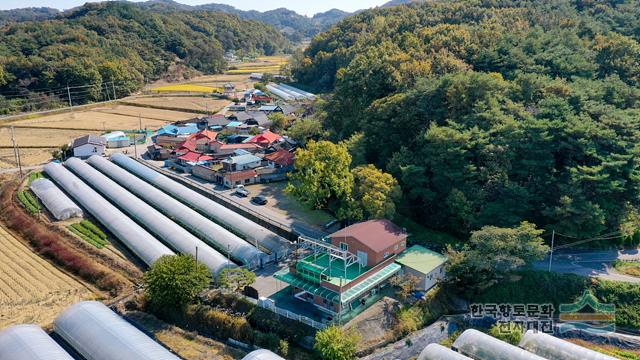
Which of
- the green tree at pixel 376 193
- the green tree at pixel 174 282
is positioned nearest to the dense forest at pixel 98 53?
the green tree at pixel 174 282

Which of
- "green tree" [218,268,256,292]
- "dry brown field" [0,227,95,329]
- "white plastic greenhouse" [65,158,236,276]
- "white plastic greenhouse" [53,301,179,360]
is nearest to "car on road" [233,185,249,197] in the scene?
"white plastic greenhouse" [65,158,236,276]

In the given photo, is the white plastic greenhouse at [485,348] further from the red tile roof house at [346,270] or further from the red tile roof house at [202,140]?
the red tile roof house at [202,140]

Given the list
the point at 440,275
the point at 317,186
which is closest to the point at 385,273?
the point at 440,275

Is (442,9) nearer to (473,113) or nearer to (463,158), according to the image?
(473,113)

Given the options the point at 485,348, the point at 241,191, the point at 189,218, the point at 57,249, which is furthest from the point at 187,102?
the point at 485,348

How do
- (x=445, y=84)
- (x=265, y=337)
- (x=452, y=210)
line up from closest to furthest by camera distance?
1. (x=265, y=337)
2. (x=452, y=210)
3. (x=445, y=84)

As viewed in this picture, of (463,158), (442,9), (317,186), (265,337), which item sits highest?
(442,9)

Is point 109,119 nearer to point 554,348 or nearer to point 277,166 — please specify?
point 277,166
